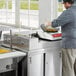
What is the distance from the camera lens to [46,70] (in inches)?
120

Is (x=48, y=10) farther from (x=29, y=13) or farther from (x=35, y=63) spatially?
(x=35, y=63)

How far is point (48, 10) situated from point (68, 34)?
1.78 meters

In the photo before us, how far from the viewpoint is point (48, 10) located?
15.3 feet

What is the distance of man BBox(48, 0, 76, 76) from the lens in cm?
290

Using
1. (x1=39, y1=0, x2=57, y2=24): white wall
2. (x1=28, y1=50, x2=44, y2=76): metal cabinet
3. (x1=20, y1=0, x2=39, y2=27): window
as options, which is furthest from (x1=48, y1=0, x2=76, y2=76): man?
(x1=20, y1=0, x2=39, y2=27): window

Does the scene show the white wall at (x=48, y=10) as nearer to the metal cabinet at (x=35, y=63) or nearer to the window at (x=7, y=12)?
the window at (x=7, y=12)

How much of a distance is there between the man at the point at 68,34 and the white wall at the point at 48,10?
1.60 m

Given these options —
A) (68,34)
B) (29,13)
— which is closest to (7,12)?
(29,13)

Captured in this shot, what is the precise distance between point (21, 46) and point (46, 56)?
1.11 ft

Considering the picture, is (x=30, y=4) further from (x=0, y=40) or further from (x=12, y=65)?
(x=12, y=65)

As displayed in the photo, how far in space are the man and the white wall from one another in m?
1.60

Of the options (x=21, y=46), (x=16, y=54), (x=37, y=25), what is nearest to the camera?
(x=16, y=54)

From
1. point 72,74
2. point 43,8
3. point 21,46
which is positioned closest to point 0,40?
point 21,46

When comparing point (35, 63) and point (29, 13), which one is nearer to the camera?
point (35, 63)
